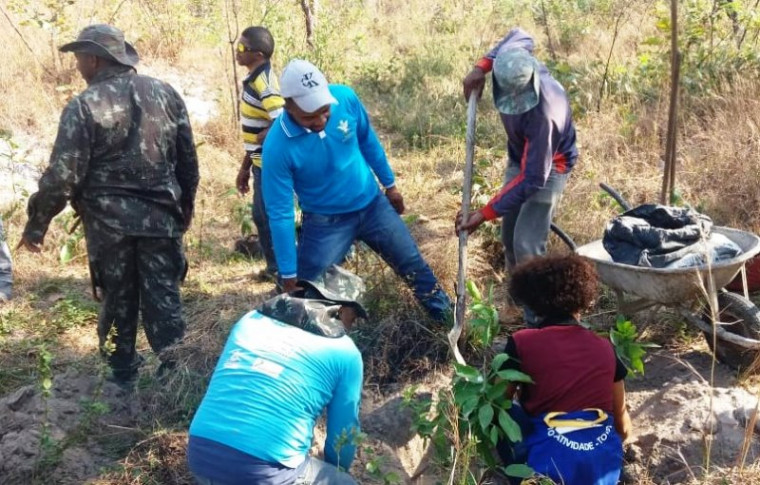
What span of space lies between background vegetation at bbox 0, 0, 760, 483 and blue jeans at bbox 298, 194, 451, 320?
0.23 meters

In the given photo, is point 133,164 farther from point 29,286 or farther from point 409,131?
point 409,131

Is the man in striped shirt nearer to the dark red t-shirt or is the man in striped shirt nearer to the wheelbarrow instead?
the wheelbarrow

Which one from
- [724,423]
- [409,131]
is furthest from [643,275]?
[409,131]

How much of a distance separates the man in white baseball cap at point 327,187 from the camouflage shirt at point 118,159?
1.85 feet

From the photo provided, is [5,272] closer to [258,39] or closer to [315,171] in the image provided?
[258,39]

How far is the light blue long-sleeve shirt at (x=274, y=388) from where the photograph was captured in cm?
297

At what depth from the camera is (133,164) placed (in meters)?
4.34

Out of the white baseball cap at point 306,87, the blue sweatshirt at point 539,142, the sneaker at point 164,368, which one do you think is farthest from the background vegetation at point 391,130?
the white baseball cap at point 306,87

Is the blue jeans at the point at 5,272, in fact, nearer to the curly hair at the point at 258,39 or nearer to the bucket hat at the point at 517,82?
the curly hair at the point at 258,39

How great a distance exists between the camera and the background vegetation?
16.0 feet

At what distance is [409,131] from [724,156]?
3542 mm

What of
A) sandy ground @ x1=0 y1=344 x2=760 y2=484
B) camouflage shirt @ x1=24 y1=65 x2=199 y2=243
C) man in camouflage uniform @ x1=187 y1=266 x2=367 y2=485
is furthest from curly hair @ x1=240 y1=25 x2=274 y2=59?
man in camouflage uniform @ x1=187 y1=266 x2=367 y2=485

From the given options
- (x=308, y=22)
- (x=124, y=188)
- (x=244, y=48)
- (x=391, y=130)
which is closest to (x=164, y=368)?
(x=124, y=188)

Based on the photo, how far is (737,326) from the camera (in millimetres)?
4520
